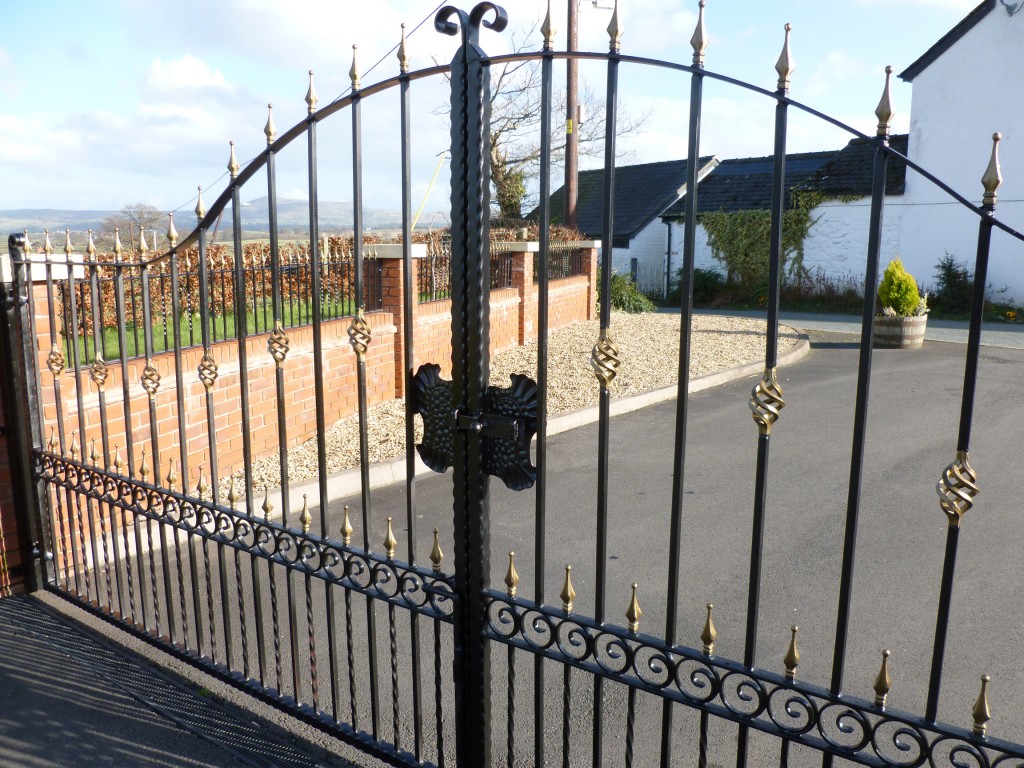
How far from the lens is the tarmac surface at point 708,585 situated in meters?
3.37

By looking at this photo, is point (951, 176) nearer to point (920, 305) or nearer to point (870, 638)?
point (920, 305)

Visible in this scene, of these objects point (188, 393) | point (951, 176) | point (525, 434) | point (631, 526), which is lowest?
point (631, 526)

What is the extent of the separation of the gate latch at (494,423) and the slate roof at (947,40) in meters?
22.6

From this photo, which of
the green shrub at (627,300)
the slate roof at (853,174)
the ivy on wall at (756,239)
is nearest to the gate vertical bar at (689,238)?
the green shrub at (627,300)

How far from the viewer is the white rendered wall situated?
19.8 meters

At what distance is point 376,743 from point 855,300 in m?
20.9

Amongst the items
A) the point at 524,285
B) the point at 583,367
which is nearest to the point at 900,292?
the point at 583,367

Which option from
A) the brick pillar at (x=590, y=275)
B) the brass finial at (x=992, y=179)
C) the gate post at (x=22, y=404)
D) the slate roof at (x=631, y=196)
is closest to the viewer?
the brass finial at (x=992, y=179)

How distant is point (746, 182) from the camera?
27.0 meters

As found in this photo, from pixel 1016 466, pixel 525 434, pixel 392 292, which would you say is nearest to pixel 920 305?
pixel 1016 466

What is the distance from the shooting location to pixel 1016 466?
7.61m

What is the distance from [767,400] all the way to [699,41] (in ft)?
3.18

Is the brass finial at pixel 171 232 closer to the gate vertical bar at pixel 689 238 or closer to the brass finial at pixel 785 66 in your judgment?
the gate vertical bar at pixel 689 238

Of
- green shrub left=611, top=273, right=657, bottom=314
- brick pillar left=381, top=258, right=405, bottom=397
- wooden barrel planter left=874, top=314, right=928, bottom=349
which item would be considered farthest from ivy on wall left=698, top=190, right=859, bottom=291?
brick pillar left=381, top=258, right=405, bottom=397
